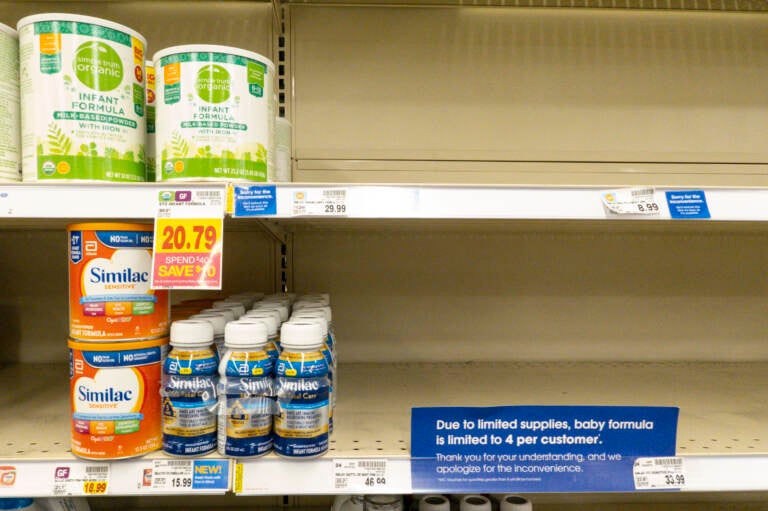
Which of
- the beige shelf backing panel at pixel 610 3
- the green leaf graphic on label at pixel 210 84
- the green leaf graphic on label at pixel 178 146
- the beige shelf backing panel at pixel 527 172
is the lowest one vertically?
the green leaf graphic on label at pixel 178 146

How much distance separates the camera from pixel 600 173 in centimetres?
136

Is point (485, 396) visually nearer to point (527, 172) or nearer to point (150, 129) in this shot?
point (527, 172)

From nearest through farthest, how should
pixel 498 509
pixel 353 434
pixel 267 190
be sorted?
pixel 267 190, pixel 353 434, pixel 498 509

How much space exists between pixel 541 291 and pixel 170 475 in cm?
103

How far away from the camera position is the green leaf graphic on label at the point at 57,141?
0.72m

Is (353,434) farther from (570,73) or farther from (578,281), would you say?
(570,73)

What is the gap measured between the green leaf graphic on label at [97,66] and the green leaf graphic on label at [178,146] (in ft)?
0.39

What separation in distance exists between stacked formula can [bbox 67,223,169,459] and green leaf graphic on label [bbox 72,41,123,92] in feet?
0.70

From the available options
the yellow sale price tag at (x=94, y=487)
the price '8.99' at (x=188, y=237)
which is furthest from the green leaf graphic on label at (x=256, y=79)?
the yellow sale price tag at (x=94, y=487)

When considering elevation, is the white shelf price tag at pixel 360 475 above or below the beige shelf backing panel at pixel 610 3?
below

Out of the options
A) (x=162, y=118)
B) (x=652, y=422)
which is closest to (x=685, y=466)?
(x=652, y=422)

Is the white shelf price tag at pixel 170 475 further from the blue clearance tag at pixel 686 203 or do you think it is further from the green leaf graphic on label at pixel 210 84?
the blue clearance tag at pixel 686 203

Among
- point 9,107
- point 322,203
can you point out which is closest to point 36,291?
point 9,107

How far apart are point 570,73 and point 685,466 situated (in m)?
1.03
